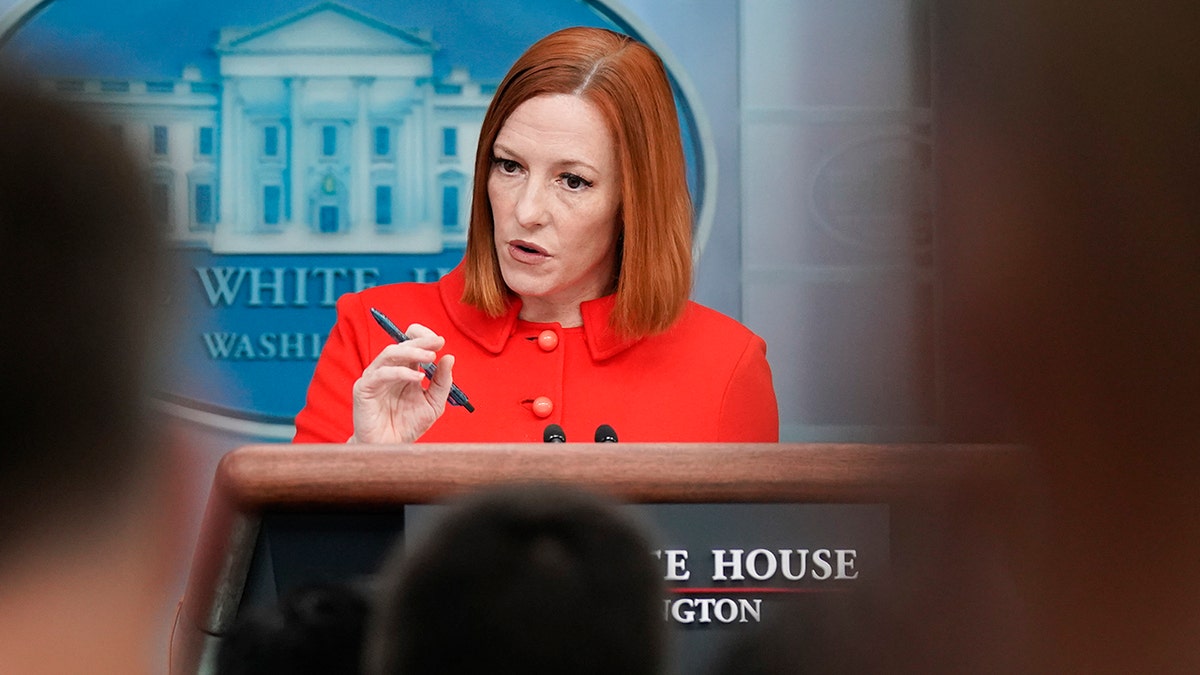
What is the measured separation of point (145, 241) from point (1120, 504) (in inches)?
46.5

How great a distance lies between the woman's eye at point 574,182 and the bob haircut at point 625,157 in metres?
0.05

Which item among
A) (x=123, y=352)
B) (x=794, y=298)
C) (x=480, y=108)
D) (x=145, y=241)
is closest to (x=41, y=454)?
(x=123, y=352)

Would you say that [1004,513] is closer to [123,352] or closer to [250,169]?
[123,352]

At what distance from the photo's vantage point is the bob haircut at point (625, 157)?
1.33m

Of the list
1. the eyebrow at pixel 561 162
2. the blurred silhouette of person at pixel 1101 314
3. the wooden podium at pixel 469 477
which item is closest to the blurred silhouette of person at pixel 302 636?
the wooden podium at pixel 469 477

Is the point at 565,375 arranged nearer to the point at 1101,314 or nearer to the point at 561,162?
the point at 561,162

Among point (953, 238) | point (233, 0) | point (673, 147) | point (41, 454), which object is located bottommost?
point (41, 454)

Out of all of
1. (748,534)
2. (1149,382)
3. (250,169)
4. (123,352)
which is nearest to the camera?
(1149,382)

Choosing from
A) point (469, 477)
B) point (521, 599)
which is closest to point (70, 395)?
point (469, 477)

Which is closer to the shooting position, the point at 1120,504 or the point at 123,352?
the point at 1120,504

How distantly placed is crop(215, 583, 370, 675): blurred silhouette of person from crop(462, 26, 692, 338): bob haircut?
86cm

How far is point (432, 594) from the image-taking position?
15.5 inches

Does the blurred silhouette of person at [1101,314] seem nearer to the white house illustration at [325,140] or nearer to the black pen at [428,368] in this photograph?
the black pen at [428,368]

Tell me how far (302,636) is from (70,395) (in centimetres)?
52
